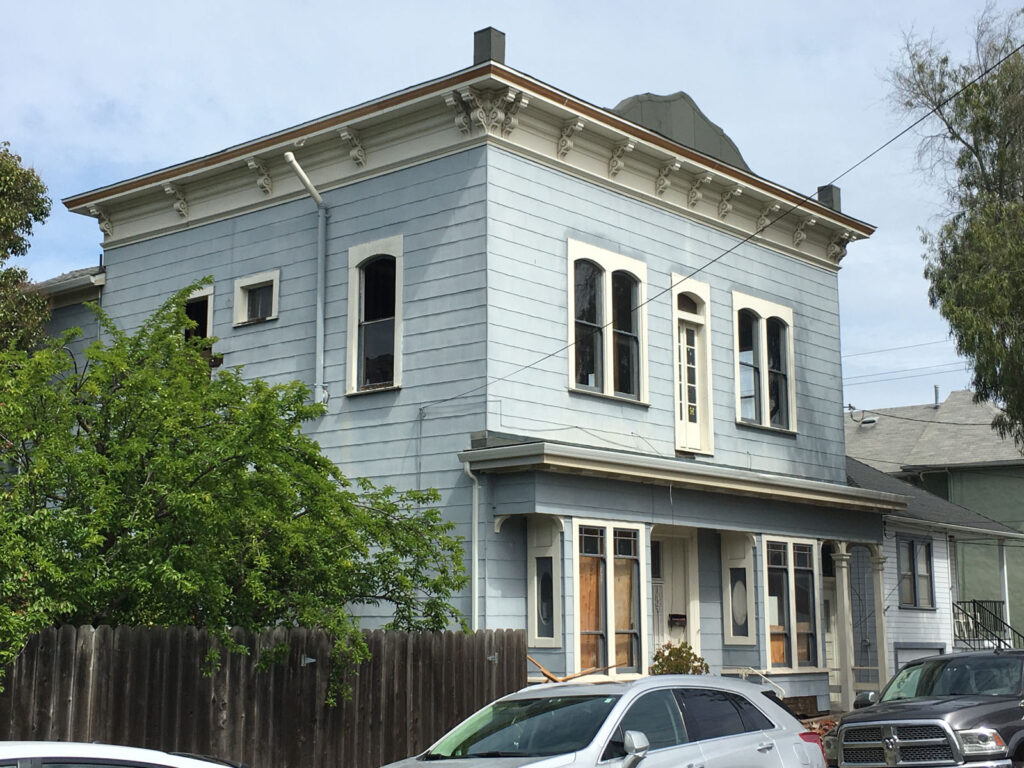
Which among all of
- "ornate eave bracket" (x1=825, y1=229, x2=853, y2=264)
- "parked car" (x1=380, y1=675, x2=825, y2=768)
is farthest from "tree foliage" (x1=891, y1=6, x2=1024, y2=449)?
"parked car" (x1=380, y1=675, x2=825, y2=768)

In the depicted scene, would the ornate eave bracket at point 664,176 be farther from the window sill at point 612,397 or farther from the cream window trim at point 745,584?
the cream window trim at point 745,584

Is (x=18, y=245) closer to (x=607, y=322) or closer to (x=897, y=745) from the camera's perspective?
(x=607, y=322)

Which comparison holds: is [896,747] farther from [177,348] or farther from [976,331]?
[976,331]

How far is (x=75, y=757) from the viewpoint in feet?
19.7

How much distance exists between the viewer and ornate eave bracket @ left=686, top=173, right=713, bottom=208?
2098cm

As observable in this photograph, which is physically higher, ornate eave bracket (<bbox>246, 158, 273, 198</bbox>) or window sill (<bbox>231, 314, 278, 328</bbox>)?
ornate eave bracket (<bbox>246, 158, 273, 198</bbox>)

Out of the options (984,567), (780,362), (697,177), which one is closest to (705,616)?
(780,362)

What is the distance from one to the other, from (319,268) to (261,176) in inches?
87.8

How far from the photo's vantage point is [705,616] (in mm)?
20125

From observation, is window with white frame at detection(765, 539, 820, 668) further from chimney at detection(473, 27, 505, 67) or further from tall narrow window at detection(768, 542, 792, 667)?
chimney at detection(473, 27, 505, 67)

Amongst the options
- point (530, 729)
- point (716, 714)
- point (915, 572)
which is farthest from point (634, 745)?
point (915, 572)

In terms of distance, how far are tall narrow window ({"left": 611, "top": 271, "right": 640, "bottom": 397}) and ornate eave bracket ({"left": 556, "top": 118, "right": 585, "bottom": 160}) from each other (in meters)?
2.11

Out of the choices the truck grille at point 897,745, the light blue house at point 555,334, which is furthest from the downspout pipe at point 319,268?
the truck grille at point 897,745

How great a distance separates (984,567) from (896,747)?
97.6 feet
